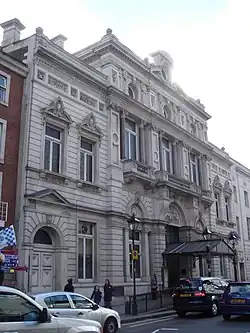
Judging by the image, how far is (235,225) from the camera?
44500mm

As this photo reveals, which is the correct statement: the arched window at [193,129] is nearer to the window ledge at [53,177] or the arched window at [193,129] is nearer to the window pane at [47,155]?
the window ledge at [53,177]

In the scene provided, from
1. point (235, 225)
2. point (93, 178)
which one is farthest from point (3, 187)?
point (235, 225)

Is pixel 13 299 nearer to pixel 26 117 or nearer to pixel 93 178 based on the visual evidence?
pixel 26 117

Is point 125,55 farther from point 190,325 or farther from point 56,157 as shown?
point 190,325

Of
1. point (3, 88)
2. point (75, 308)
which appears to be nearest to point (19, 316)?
point (75, 308)

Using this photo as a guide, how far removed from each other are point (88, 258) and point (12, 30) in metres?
14.8

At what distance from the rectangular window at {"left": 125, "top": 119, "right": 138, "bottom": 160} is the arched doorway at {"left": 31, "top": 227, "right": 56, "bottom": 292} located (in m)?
9.23

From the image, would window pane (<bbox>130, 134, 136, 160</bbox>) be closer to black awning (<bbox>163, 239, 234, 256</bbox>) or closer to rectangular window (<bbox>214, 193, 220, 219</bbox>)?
black awning (<bbox>163, 239, 234, 256</bbox>)

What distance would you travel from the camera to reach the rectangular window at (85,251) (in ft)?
76.4

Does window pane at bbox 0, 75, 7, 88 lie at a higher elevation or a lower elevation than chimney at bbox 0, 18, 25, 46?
lower

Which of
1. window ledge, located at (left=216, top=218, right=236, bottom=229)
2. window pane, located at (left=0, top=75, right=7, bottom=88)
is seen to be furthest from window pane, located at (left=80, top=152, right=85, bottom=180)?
window ledge, located at (left=216, top=218, right=236, bottom=229)

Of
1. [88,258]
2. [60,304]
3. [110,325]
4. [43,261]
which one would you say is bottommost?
[110,325]

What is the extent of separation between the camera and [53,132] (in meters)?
23.4

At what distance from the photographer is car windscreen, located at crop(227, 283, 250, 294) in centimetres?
1716
